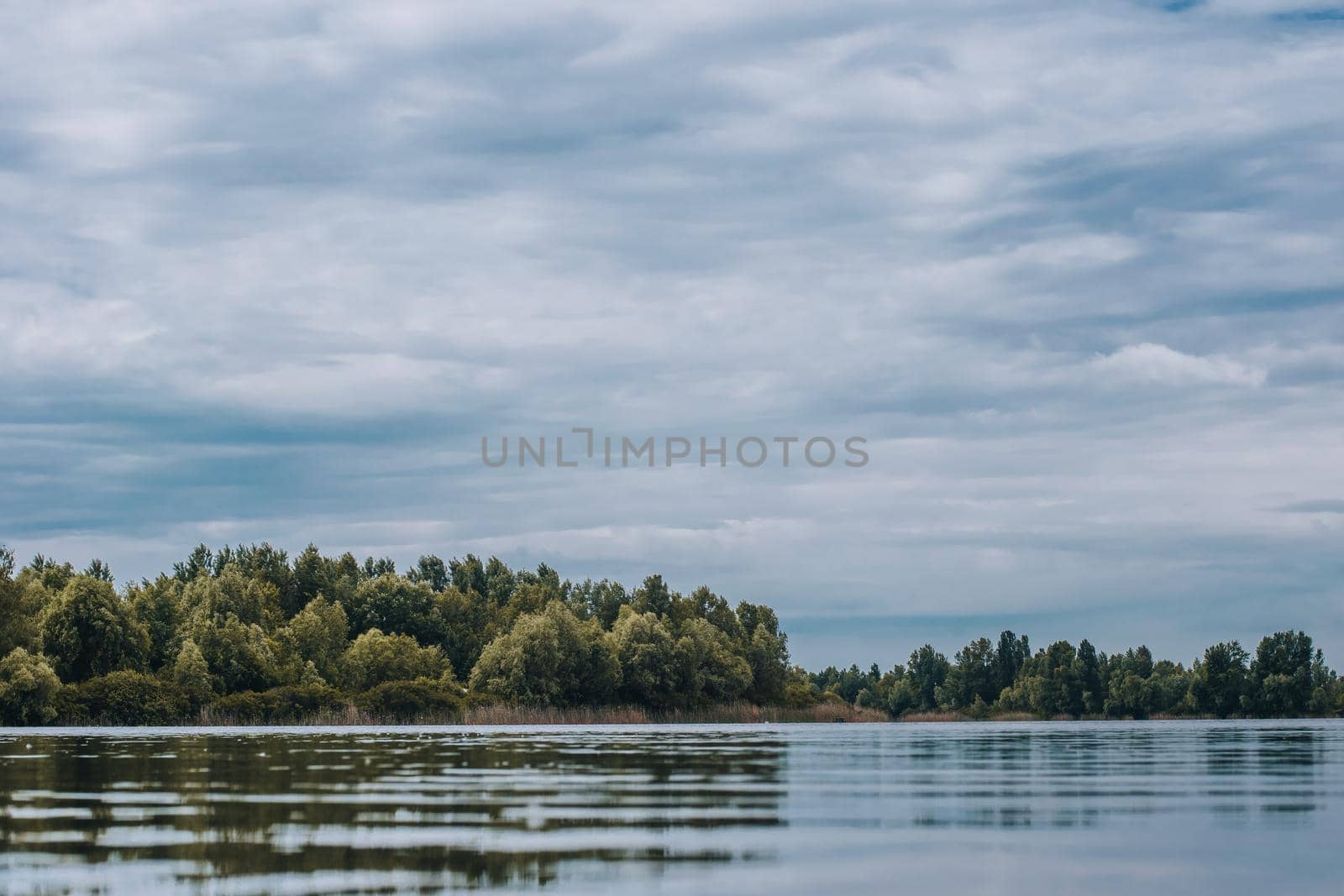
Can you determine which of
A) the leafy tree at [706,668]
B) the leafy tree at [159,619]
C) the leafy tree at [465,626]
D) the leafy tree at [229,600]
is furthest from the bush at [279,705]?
the leafy tree at [465,626]

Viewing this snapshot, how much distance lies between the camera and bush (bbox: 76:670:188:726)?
113 metres

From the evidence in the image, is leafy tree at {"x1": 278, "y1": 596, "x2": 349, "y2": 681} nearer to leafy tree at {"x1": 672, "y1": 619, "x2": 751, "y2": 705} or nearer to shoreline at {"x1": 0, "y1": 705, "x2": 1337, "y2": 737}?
shoreline at {"x1": 0, "y1": 705, "x2": 1337, "y2": 737}

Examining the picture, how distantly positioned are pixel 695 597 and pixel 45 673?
95201 mm

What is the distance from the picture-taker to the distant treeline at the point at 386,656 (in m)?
119

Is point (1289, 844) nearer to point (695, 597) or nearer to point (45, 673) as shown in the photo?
point (45, 673)

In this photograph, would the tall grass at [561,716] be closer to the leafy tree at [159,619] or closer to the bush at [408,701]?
the bush at [408,701]

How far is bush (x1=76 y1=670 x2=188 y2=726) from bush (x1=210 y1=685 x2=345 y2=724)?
208 inches

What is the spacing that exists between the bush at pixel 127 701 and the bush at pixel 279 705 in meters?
5.27

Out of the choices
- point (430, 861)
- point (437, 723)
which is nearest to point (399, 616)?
point (437, 723)

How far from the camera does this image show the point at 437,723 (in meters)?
123

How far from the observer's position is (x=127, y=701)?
114m

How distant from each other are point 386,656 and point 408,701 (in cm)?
2334

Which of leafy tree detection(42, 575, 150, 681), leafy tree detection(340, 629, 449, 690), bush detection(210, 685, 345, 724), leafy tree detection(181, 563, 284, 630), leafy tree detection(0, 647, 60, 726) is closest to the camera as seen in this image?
leafy tree detection(0, 647, 60, 726)

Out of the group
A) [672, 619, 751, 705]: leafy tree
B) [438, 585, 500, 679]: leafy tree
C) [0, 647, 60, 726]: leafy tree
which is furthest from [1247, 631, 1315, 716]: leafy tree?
[0, 647, 60, 726]: leafy tree
